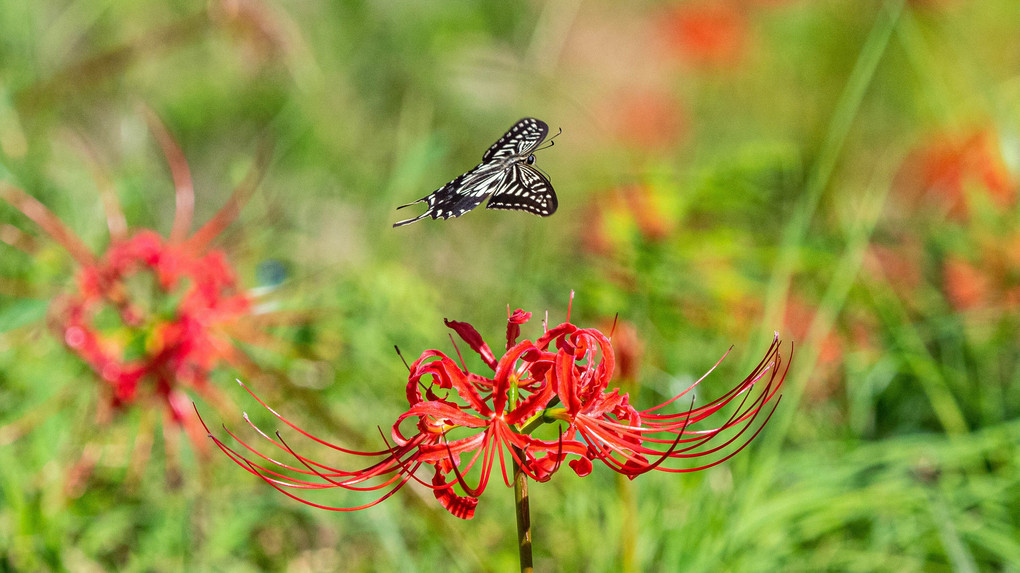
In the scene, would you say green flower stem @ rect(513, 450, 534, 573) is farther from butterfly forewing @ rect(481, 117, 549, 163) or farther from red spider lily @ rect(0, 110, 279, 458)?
red spider lily @ rect(0, 110, 279, 458)

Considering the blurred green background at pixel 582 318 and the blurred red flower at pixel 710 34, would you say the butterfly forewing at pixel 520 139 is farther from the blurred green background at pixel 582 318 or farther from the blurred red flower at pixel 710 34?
the blurred red flower at pixel 710 34

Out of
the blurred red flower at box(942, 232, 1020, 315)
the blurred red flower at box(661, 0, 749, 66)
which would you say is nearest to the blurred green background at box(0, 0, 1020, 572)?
the blurred red flower at box(942, 232, 1020, 315)

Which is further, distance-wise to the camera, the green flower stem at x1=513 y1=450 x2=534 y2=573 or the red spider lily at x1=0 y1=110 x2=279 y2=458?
the red spider lily at x1=0 y1=110 x2=279 y2=458

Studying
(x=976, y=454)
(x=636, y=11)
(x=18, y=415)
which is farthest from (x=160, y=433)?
(x=636, y=11)

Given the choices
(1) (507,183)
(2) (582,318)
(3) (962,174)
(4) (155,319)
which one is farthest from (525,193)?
(3) (962,174)

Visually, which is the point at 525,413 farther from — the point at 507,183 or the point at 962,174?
the point at 962,174

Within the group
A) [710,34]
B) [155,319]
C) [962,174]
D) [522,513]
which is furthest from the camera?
[710,34]
